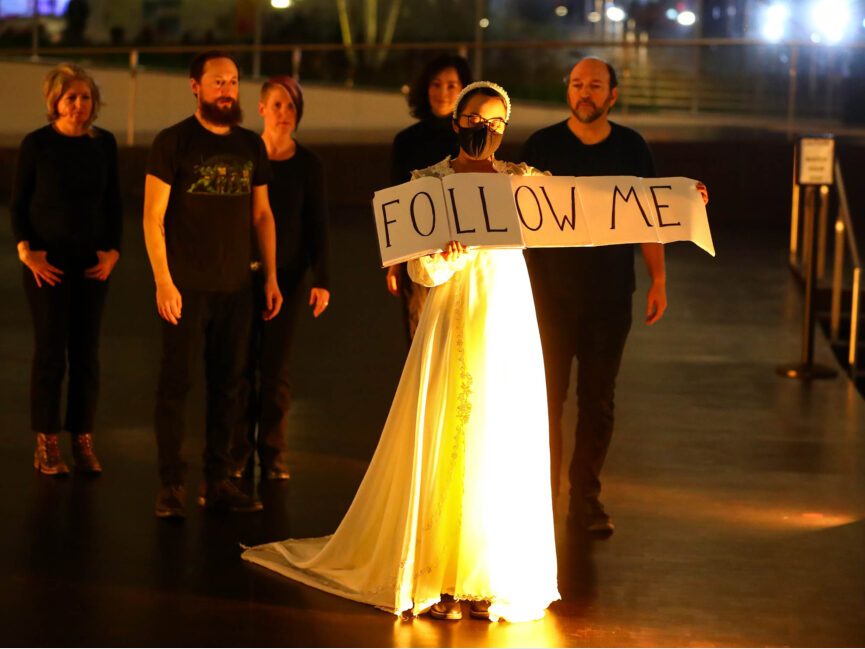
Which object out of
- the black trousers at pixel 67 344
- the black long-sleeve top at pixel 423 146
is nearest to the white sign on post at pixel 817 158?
the black long-sleeve top at pixel 423 146

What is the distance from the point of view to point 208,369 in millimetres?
6055

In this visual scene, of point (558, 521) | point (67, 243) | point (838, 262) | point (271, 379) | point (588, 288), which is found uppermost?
point (67, 243)

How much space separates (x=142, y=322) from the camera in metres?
10.4

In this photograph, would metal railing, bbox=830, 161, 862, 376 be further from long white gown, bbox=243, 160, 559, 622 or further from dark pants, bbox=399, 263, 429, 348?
long white gown, bbox=243, 160, 559, 622

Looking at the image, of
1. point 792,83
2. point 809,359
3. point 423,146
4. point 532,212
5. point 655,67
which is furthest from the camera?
point 655,67

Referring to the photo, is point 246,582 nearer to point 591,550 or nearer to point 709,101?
point 591,550

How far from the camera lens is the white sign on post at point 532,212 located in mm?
4688

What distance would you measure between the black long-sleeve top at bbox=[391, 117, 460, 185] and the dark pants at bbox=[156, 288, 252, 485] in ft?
3.06

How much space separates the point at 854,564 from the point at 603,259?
1.47 m

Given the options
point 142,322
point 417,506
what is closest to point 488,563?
point 417,506

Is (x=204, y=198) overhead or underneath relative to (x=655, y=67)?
underneath

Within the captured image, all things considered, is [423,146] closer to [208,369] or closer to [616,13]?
[208,369]

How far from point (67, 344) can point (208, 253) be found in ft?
3.77

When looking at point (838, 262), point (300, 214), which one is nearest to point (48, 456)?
point (300, 214)
